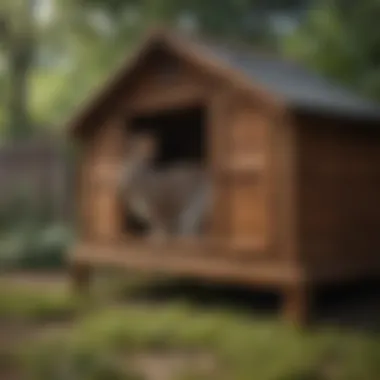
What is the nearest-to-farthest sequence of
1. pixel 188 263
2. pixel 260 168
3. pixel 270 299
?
pixel 260 168 → pixel 188 263 → pixel 270 299

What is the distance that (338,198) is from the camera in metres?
7.30

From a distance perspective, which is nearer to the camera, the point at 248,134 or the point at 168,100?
the point at 248,134

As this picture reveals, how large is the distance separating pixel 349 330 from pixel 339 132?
184 centimetres

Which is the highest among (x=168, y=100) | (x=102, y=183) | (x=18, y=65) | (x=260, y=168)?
(x=18, y=65)

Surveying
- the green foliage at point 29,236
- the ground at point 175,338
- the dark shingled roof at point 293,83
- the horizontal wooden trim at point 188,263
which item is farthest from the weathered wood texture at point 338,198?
the green foliage at point 29,236

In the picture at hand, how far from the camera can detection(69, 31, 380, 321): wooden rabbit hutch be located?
6812mm

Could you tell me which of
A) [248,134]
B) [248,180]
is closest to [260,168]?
[248,180]

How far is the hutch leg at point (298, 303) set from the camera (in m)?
6.70

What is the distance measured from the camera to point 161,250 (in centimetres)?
780

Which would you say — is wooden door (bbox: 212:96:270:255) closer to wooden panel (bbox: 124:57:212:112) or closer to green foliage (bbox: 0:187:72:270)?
wooden panel (bbox: 124:57:212:112)

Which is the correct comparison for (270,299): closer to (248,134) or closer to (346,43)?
(248,134)

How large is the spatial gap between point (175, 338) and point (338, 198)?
2.12 metres

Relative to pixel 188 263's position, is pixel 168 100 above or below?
above

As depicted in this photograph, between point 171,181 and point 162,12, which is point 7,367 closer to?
point 171,181
